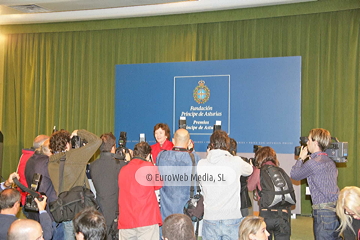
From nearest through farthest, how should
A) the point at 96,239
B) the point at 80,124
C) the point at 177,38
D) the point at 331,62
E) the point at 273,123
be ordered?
1. the point at 96,239
2. the point at 273,123
3. the point at 331,62
4. the point at 177,38
5. the point at 80,124

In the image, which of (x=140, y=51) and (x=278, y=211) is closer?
(x=278, y=211)

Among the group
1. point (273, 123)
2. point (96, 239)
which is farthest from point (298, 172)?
point (273, 123)

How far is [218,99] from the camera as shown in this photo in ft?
21.7

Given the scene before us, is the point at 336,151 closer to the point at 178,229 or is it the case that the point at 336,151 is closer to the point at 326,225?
the point at 326,225

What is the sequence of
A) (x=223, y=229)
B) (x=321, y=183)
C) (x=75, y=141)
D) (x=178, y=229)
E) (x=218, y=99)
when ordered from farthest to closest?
(x=218, y=99), (x=75, y=141), (x=321, y=183), (x=223, y=229), (x=178, y=229)

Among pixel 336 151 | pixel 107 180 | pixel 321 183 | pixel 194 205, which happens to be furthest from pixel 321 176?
pixel 107 180

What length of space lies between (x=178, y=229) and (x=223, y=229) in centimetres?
122

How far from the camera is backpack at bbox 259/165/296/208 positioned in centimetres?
354

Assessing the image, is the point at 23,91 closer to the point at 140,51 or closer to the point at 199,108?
the point at 140,51

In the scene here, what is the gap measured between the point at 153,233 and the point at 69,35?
631cm

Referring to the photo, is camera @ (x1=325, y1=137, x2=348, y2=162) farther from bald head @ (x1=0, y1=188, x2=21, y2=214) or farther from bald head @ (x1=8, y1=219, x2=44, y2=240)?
bald head @ (x1=0, y1=188, x2=21, y2=214)

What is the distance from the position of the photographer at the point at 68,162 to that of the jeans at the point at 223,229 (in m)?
1.26

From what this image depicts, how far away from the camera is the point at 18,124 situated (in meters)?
8.84

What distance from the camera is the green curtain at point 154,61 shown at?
6559 mm
